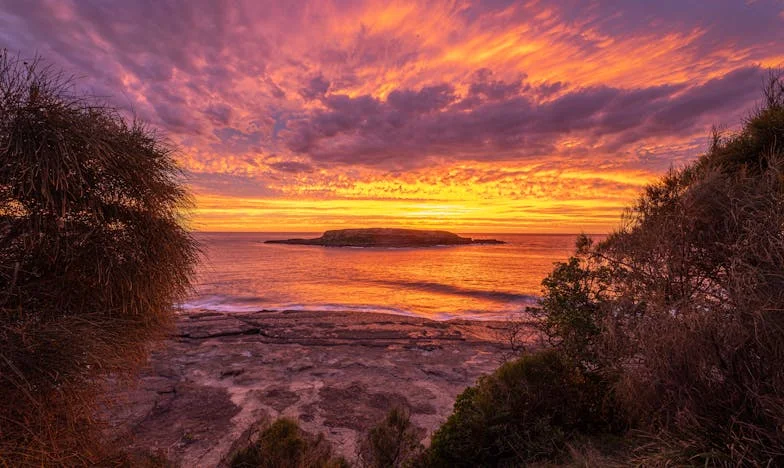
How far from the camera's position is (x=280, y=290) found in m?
35.5

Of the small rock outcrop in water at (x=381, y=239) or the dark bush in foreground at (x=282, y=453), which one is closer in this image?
the dark bush in foreground at (x=282, y=453)

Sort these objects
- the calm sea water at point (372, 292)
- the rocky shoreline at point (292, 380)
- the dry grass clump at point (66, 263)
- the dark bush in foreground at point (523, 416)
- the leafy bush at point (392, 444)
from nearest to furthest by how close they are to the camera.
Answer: the dry grass clump at point (66, 263) → the leafy bush at point (392, 444) → the dark bush in foreground at point (523, 416) → the rocky shoreline at point (292, 380) → the calm sea water at point (372, 292)

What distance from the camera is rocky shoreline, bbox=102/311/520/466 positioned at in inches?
345

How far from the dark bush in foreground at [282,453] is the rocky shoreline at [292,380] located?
1.50 metres

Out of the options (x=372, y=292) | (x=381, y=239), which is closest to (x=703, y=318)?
(x=372, y=292)

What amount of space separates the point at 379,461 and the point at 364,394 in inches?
174

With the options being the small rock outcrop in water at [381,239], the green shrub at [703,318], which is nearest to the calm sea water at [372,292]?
the green shrub at [703,318]

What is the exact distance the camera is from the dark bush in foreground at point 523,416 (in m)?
6.95

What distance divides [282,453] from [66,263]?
4.90 metres

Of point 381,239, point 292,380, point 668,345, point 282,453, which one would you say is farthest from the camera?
point 381,239

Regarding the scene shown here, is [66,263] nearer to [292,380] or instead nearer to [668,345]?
[292,380]

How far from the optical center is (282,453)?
242 inches

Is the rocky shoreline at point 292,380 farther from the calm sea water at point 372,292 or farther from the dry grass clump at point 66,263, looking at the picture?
the calm sea water at point 372,292

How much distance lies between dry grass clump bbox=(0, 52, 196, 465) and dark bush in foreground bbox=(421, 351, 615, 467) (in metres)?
6.34
